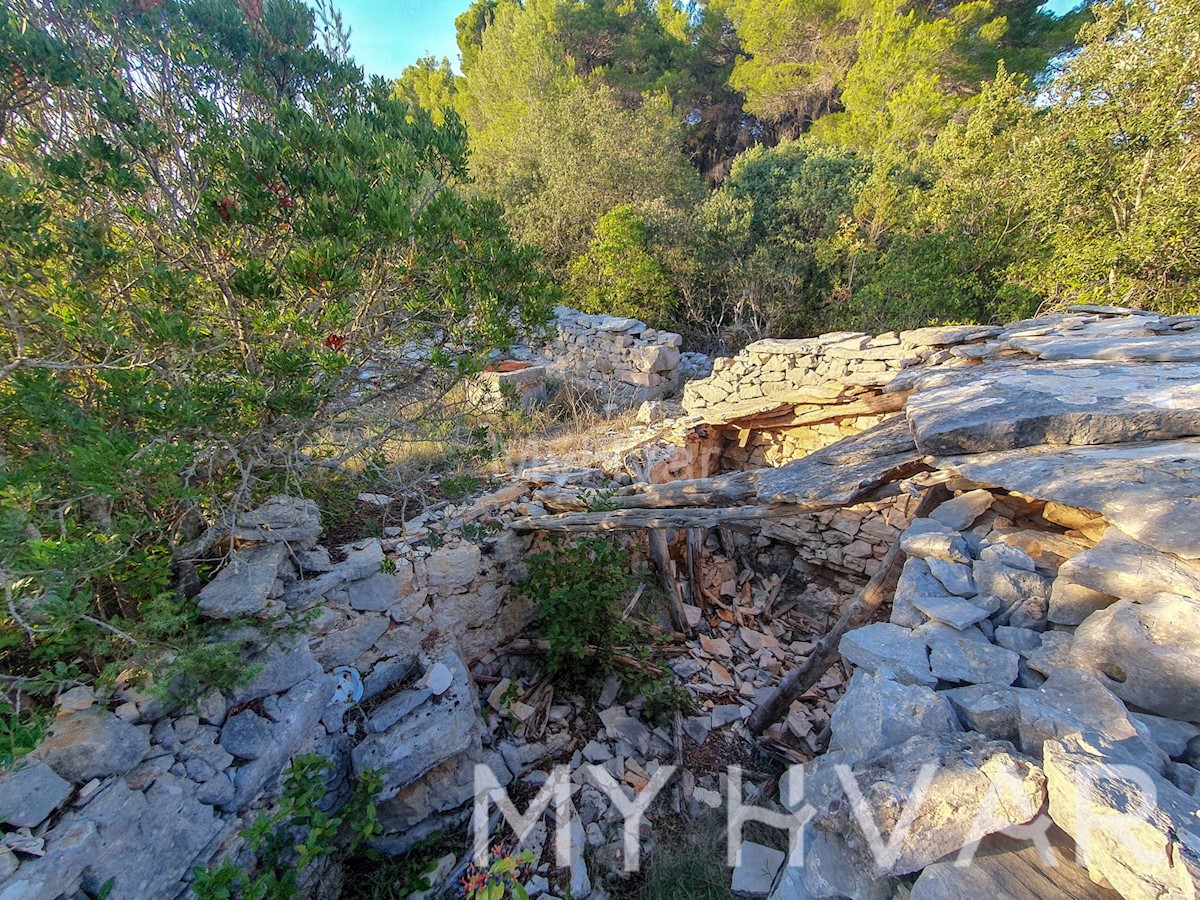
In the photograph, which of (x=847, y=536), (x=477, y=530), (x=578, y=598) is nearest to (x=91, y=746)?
(x=477, y=530)

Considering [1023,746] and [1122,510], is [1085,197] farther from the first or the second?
[1023,746]

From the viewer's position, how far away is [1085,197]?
6.52 m

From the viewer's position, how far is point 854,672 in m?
1.95

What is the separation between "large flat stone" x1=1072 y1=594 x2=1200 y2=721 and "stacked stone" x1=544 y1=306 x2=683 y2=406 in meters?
6.86

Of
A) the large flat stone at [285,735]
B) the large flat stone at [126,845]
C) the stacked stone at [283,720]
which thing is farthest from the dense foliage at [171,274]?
the large flat stone at [126,845]

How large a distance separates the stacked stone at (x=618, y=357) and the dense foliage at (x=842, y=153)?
3.87ft

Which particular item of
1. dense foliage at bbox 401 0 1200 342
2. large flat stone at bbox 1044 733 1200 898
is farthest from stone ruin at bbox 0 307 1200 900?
dense foliage at bbox 401 0 1200 342

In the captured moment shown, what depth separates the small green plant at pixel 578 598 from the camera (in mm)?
3805

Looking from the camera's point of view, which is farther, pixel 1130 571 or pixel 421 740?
pixel 421 740

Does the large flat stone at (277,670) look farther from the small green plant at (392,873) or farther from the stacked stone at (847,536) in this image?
the stacked stone at (847,536)

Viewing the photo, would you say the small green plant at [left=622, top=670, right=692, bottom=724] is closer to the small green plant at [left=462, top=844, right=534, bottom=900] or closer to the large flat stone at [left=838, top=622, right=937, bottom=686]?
the small green plant at [left=462, top=844, right=534, bottom=900]

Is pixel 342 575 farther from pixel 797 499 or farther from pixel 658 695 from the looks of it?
pixel 797 499

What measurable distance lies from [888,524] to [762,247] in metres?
6.45

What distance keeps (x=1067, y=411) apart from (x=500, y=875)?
3.60 meters
